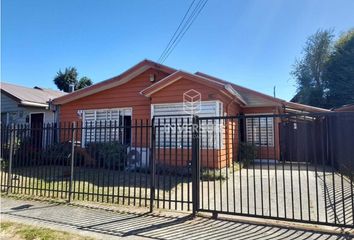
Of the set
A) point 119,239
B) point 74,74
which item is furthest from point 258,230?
point 74,74

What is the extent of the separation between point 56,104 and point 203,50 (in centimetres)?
902

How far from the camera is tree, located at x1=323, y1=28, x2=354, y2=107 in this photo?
28.9 metres

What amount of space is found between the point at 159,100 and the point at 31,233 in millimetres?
7980

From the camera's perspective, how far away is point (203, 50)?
48.4 ft

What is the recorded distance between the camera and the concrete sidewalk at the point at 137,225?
4.69 metres

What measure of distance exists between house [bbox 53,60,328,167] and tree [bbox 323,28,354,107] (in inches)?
667

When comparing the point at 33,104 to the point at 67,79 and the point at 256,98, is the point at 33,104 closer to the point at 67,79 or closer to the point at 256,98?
the point at 256,98

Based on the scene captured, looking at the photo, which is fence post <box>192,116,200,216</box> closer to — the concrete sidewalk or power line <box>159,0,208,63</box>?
the concrete sidewalk

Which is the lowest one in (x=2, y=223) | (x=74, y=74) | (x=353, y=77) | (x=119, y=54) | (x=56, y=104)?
(x=2, y=223)

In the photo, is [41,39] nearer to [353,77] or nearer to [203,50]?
[203,50]

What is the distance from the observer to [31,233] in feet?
16.0

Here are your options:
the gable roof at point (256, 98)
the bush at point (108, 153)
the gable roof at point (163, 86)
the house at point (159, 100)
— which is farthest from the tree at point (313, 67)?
the bush at point (108, 153)

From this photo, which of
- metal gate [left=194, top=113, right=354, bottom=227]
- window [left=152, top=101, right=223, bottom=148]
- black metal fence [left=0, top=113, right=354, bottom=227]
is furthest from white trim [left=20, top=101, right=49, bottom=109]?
metal gate [left=194, top=113, right=354, bottom=227]

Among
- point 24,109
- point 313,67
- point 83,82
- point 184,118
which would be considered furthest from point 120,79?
point 83,82
